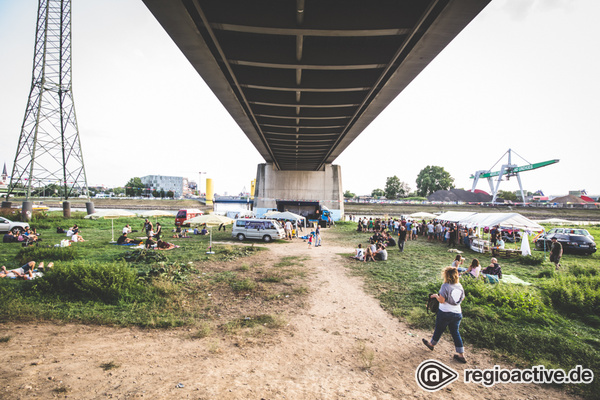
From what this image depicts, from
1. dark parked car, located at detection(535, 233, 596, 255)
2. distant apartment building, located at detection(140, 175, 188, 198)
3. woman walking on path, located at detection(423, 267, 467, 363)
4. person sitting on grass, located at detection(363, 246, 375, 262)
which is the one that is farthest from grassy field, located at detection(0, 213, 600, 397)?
distant apartment building, located at detection(140, 175, 188, 198)

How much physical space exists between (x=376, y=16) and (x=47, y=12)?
142 ft

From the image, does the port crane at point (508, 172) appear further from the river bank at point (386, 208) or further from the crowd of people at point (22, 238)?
the crowd of people at point (22, 238)

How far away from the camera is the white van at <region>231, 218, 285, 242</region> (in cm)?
2012

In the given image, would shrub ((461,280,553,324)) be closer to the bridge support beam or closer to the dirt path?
the dirt path

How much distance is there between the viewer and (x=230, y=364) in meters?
4.21

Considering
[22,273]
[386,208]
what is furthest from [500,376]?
[386,208]

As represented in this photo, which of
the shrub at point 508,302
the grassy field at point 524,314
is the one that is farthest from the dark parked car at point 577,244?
the shrub at point 508,302

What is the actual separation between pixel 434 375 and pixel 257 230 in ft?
55.5

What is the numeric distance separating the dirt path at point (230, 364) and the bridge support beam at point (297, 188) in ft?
120

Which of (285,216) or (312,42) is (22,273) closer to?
(312,42)

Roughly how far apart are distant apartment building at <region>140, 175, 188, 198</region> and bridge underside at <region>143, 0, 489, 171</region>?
182363 millimetres

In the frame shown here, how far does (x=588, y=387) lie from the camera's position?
391 centimetres

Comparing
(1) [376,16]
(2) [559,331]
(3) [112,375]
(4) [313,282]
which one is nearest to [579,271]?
(2) [559,331]

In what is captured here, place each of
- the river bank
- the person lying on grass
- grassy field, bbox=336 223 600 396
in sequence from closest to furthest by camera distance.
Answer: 1. grassy field, bbox=336 223 600 396
2. the person lying on grass
3. the river bank
